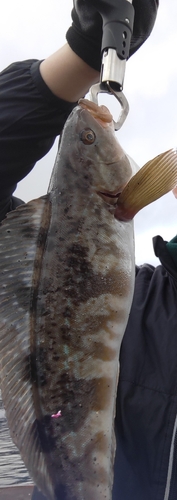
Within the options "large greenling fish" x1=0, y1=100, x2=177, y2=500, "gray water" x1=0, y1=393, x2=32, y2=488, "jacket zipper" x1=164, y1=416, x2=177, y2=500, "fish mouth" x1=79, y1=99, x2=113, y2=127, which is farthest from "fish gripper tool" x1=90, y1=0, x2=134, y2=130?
"gray water" x1=0, y1=393, x2=32, y2=488

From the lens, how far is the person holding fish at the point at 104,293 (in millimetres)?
1597

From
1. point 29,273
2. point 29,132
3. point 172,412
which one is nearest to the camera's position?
point 29,273

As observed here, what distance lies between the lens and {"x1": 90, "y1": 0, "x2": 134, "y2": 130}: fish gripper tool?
157cm

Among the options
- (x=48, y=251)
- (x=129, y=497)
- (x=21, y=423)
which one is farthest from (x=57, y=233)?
(x=129, y=497)

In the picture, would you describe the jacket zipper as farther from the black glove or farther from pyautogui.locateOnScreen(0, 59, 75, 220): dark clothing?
the black glove

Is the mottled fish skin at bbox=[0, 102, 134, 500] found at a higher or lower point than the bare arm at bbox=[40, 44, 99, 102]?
lower

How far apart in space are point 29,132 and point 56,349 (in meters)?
1.35

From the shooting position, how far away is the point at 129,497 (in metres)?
1.98

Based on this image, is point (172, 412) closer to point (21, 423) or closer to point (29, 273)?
point (21, 423)

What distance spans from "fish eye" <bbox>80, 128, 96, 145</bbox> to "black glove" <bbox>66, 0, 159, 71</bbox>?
468 mm

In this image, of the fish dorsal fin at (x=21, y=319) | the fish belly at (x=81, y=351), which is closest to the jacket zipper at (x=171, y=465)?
the fish belly at (x=81, y=351)

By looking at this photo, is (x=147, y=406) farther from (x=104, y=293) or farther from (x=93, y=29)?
(x=93, y=29)

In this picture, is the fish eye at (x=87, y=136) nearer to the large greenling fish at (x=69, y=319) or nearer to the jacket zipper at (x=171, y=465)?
the large greenling fish at (x=69, y=319)

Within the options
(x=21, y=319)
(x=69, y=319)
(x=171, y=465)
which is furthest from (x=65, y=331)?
(x=171, y=465)
